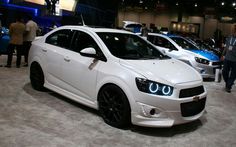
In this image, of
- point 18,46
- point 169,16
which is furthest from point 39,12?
point 169,16

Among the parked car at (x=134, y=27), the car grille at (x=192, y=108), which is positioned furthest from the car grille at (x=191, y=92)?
the parked car at (x=134, y=27)

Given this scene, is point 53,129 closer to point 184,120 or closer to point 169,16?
point 184,120

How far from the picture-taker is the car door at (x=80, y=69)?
489cm

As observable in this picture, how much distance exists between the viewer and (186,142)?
4281 mm

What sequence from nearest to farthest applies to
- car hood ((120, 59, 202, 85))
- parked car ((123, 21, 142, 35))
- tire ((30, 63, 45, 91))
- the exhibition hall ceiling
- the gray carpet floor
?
the gray carpet floor, car hood ((120, 59, 202, 85)), tire ((30, 63, 45, 91)), parked car ((123, 21, 142, 35)), the exhibition hall ceiling

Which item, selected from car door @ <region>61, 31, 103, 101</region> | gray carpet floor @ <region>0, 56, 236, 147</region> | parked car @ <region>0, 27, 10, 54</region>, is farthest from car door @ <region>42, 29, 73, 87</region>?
parked car @ <region>0, 27, 10, 54</region>

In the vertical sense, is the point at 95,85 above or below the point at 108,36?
below

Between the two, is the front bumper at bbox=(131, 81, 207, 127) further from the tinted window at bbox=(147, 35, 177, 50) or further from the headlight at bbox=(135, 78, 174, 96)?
the tinted window at bbox=(147, 35, 177, 50)

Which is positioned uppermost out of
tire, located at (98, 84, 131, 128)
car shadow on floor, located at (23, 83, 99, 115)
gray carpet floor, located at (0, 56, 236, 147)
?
tire, located at (98, 84, 131, 128)

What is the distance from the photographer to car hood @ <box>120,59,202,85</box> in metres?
4.35

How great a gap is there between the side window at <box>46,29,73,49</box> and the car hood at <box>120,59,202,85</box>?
1.39m

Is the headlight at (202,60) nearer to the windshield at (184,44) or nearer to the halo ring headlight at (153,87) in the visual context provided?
the windshield at (184,44)

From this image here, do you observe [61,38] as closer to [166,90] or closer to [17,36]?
[166,90]

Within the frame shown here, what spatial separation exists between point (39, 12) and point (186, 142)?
52.9ft
